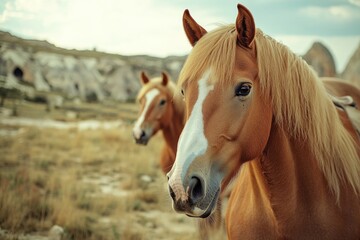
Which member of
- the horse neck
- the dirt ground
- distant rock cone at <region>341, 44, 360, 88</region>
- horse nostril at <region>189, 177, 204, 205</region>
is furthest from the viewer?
distant rock cone at <region>341, 44, 360, 88</region>

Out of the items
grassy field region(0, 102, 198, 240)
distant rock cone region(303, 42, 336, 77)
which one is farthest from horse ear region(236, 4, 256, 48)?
distant rock cone region(303, 42, 336, 77)

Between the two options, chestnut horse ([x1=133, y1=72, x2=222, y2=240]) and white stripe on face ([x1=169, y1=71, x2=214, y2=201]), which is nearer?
white stripe on face ([x1=169, y1=71, x2=214, y2=201])

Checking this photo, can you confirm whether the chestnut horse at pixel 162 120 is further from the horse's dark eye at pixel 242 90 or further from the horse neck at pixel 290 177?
the horse's dark eye at pixel 242 90

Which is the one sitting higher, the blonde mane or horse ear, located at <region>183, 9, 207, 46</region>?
horse ear, located at <region>183, 9, 207, 46</region>

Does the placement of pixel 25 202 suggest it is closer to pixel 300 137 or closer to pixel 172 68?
pixel 300 137

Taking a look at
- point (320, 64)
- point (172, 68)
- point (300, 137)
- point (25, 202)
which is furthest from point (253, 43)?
point (172, 68)

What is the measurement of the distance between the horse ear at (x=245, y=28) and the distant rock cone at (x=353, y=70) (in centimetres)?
839

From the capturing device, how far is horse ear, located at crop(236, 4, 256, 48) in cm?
134

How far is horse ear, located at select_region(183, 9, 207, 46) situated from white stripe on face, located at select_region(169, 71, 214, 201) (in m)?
0.37

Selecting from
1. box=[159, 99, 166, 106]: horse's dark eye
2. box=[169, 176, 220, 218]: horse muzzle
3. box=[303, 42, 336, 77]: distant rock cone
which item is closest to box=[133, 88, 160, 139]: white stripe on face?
box=[159, 99, 166, 106]: horse's dark eye

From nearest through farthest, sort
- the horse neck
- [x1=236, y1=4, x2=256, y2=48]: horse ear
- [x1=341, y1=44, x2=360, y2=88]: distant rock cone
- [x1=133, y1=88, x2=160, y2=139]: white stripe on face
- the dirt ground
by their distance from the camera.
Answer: [x1=236, y1=4, x2=256, y2=48]: horse ear → the horse neck → the dirt ground → [x1=133, y1=88, x2=160, y2=139]: white stripe on face → [x1=341, y1=44, x2=360, y2=88]: distant rock cone

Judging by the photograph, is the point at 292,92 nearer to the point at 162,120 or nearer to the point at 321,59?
the point at 162,120

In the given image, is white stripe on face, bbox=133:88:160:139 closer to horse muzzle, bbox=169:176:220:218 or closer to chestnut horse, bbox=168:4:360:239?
chestnut horse, bbox=168:4:360:239

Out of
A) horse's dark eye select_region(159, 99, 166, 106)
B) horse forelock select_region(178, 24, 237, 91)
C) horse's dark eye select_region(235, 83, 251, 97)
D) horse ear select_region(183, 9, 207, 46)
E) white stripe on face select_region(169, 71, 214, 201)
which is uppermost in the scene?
horse ear select_region(183, 9, 207, 46)
